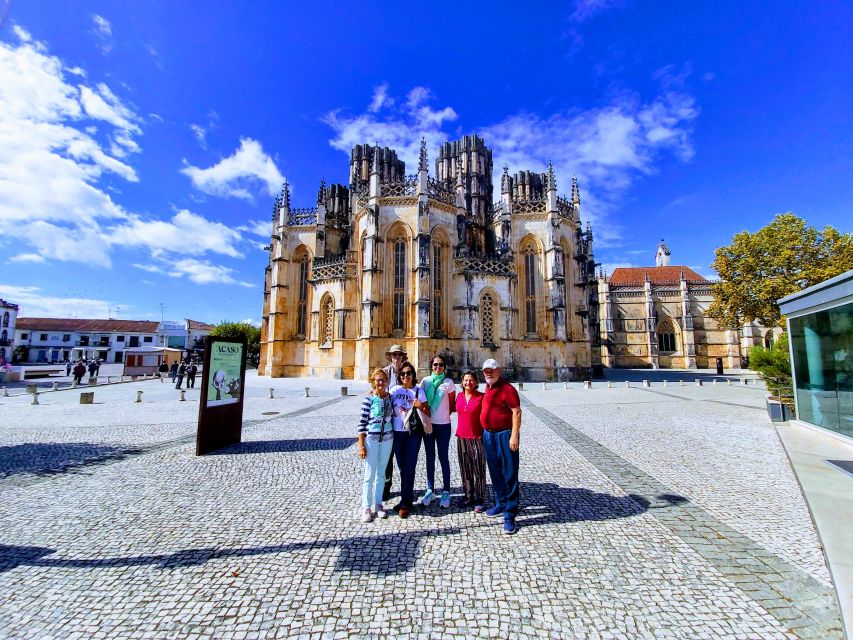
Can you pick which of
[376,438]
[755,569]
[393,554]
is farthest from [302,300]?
[755,569]

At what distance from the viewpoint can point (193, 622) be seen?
245 centimetres

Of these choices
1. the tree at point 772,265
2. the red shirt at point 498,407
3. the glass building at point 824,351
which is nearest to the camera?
the red shirt at point 498,407

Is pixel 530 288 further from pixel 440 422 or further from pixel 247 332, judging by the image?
pixel 247 332

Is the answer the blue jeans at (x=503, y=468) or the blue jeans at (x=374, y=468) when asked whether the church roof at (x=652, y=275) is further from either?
the blue jeans at (x=374, y=468)

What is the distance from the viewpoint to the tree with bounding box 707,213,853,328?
19078 millimetres

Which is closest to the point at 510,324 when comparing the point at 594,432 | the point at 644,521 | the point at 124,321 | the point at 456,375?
the point at 456,375

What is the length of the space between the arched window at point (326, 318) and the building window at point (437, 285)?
749 centimetres

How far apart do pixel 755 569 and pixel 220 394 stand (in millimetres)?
8171

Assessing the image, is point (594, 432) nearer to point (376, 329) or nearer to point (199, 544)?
point (199, 544)

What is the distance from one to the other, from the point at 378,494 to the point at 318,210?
28420 mm

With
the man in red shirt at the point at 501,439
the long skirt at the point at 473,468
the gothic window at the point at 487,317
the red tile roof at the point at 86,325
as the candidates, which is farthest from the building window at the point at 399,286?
the red tile roof at the point at 86,325

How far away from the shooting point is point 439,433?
14.8ft

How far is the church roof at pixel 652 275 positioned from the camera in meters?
43.8

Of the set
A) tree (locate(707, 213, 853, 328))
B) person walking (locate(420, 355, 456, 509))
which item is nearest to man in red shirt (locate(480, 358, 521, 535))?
person walking (locate(420, 355, 456, 509))
